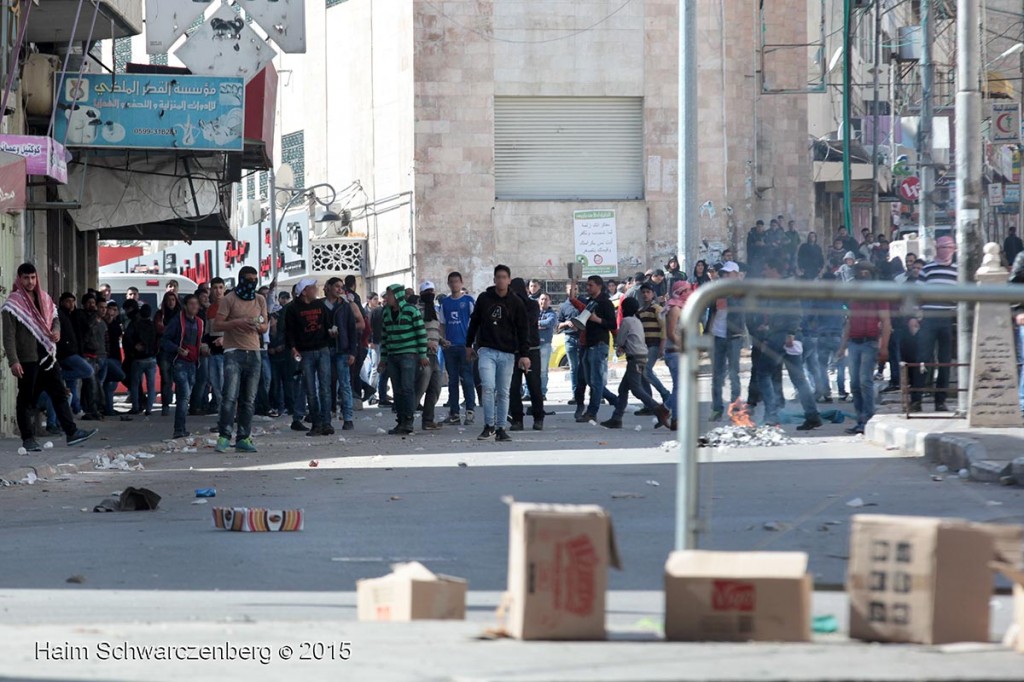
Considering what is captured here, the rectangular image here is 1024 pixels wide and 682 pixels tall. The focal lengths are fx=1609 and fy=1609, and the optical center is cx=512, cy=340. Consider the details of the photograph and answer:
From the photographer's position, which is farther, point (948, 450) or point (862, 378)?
point (862, 378)

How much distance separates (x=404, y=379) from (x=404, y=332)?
0.57 m

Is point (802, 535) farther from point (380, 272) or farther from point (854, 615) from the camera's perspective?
point (380, 272)

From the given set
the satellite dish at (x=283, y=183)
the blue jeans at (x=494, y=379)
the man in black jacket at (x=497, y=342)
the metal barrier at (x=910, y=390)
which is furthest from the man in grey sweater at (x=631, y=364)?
the satellite dish at (x=283, y=183)

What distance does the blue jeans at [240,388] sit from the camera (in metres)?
16.5

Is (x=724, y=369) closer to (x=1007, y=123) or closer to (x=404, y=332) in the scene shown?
(x=404, y=332)

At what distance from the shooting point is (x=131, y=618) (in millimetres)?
6801

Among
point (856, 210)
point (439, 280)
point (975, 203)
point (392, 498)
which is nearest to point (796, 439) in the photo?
point (975, 203)

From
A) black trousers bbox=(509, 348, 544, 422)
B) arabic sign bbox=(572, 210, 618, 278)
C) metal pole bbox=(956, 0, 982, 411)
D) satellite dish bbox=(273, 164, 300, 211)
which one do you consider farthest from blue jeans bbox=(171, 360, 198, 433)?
satellite dish bbox=(273, 164, 300, 211)

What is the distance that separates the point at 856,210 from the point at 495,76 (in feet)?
70.9

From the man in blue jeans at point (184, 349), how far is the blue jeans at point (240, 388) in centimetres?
220

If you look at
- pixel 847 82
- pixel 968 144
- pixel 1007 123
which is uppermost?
pixel 1007 123

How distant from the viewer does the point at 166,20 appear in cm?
2211

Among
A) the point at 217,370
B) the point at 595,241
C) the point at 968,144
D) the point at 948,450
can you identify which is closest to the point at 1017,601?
the point at 948,450

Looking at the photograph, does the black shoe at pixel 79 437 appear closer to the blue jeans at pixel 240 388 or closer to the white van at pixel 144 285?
the blue jeans at pixel 240 388
